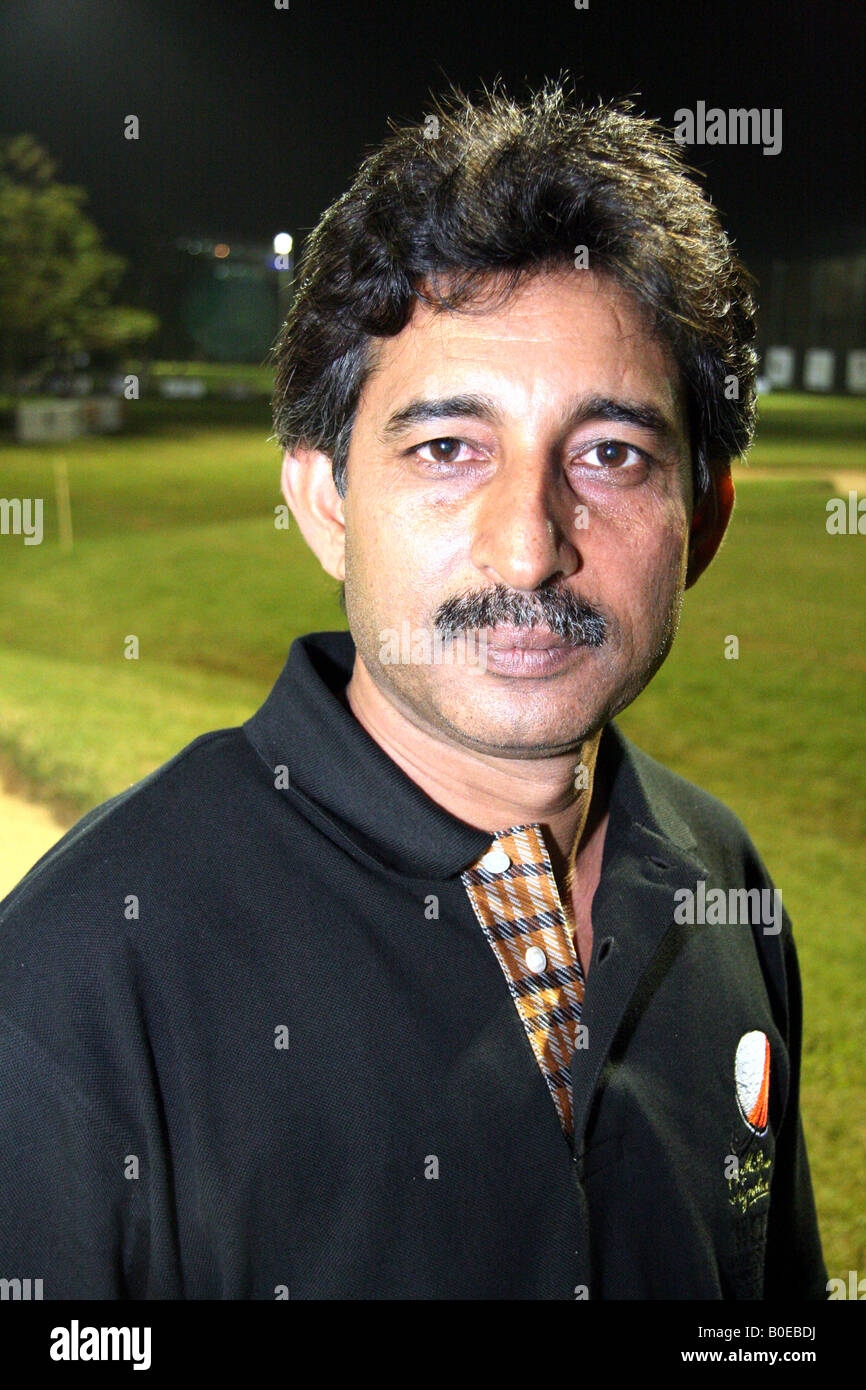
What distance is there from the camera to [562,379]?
0.75 meters

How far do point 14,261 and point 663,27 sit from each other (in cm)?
402

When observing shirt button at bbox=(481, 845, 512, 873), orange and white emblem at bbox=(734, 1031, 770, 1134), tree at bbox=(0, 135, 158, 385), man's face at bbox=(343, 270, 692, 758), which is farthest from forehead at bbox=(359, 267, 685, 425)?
tree at bbox=(0, 135, 158, 385)

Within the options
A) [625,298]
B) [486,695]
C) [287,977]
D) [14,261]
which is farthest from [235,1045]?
[14,261]

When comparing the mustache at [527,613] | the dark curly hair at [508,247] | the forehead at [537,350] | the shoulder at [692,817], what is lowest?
the shoulder at [692,817]

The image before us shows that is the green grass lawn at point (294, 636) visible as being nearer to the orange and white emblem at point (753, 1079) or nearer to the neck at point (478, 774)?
the orange and white emblem at point (753, 1079)

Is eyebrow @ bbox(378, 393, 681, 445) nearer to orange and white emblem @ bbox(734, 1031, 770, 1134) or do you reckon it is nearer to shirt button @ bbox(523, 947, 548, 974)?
shirt button @ bbox(523, 947, 548, 974)

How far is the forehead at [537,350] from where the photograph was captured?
75cm

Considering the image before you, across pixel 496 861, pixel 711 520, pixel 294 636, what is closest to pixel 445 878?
pixel 496 861

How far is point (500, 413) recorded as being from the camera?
0.75 m

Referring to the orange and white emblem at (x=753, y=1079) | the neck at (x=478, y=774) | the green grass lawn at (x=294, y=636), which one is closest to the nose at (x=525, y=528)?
the neck at (x=478, y=774)

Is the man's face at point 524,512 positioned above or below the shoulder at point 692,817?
above

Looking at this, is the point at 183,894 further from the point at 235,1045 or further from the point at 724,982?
the point at 724,982

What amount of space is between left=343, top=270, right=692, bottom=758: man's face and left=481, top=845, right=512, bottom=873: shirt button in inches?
2.7

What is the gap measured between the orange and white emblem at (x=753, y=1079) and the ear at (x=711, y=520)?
34cm
